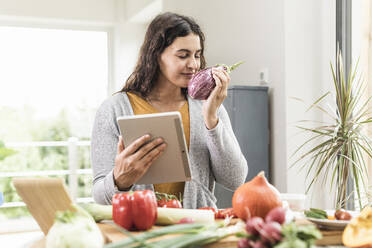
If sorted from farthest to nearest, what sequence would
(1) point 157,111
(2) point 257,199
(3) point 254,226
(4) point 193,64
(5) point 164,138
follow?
(1) point 157,111 → (4) point 193,64 → (5) point 164,138 → (2) point 257,199 → (3) point 254,226

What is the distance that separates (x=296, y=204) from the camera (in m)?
1.44

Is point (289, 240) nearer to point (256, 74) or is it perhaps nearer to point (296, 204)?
point (296, 204)

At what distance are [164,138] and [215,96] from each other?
0.29 m

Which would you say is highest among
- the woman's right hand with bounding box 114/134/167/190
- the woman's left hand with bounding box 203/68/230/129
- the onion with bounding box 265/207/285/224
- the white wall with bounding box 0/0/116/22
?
the white wall with bounding box 0/0/116/22

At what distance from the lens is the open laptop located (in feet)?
3.90

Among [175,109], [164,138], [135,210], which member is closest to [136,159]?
[164,138]

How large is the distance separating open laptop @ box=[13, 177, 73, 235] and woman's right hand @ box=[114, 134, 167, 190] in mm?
371

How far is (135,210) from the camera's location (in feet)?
4.05

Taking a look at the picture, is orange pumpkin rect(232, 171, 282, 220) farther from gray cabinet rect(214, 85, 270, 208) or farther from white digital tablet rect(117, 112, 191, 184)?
gray cabinet rect(214, 85, 270, 208)

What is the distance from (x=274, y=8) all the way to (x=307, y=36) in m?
0.27

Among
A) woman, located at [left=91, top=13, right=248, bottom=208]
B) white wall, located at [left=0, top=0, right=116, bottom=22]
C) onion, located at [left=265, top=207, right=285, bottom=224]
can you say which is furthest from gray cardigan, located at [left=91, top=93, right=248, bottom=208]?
white wall, located at [left=0, top=0, right=116, bottom=22]

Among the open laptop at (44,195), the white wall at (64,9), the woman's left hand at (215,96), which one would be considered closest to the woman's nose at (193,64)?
the woman's left hand at (215,96)

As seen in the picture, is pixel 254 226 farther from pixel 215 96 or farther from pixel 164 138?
pixel 215 96

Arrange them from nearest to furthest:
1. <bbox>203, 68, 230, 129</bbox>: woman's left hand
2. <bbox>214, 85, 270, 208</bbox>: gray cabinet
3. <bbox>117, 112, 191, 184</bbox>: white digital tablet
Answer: <bbox>117, 112, 191, 184</bbox>: white digital tablet → <bbox>203, 68, 230, 129</bbox>: woman's left hand → <bbox>214, 85, 270, 208</bbox>: gray cabinet
